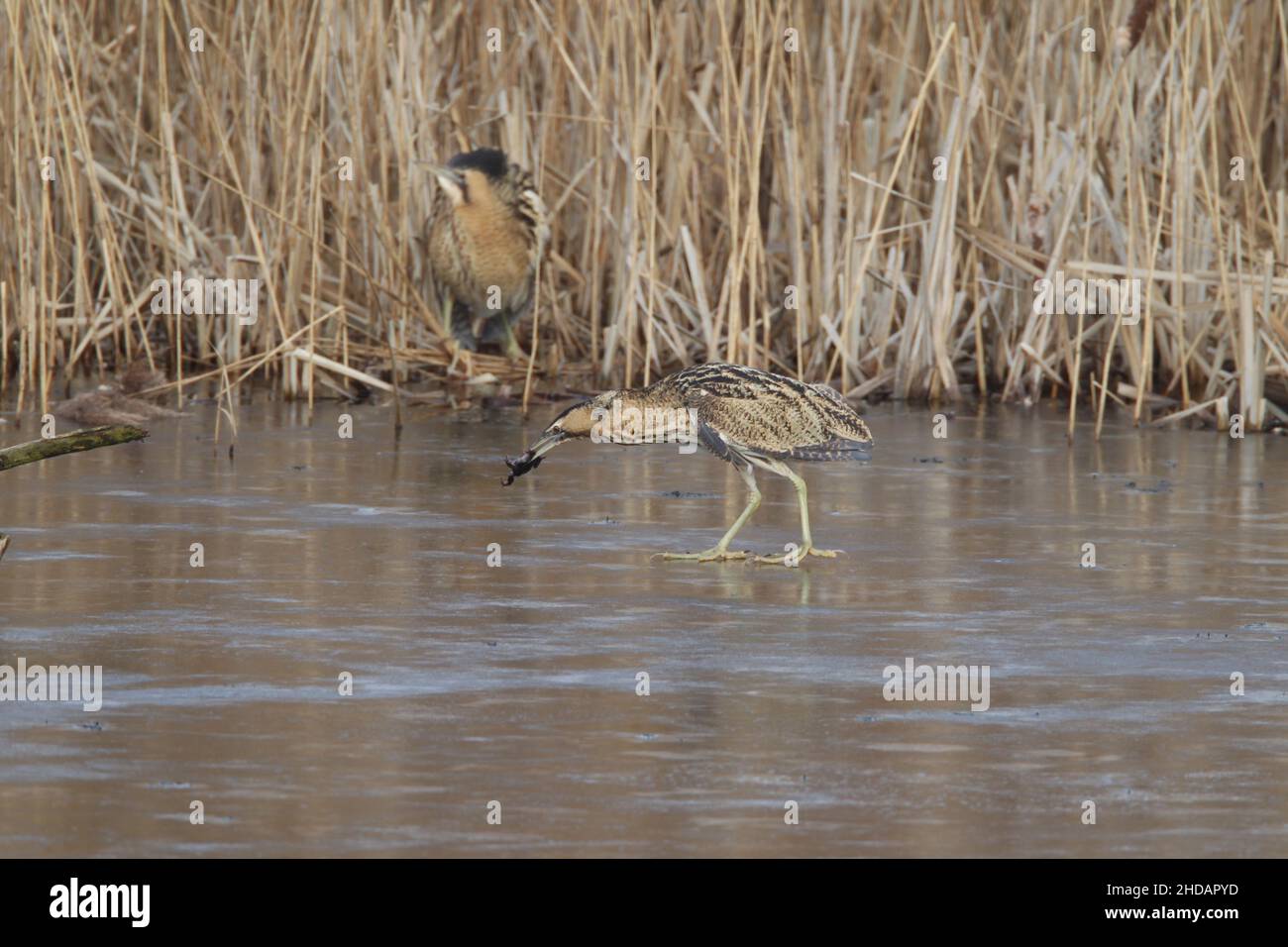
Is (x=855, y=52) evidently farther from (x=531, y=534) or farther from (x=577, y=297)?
(x=531, y=534)

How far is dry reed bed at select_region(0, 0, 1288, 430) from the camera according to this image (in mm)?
13250

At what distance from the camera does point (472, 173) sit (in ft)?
47.6

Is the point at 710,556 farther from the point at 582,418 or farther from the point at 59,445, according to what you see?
the point at 59,445

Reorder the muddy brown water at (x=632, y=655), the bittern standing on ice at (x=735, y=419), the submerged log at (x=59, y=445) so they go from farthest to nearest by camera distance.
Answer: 1. the bittern standing on ice at (x=735, y=419)
2. the submerged log at (x=59, y=445)
3. the muddy brown water at (x=632, y=655)

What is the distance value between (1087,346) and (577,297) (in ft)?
11.5

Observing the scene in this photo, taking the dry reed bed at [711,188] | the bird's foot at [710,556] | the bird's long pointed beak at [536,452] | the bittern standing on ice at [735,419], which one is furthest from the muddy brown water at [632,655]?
the dry reed bed at [711,188]

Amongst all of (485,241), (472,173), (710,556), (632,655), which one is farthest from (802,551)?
(485,241)

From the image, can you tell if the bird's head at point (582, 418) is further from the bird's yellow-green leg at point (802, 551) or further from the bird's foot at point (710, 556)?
the bird's yellow-green leg at point (802, 551)

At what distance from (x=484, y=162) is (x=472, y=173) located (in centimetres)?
10

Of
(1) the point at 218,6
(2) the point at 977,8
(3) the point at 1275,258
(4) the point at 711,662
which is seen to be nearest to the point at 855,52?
(2) the point at 977,8

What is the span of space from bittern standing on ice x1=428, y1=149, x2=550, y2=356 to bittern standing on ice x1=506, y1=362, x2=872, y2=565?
5690 millimetres

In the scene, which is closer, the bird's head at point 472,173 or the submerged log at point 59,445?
the submerged log at point 59,445

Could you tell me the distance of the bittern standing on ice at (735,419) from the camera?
8.91 metres

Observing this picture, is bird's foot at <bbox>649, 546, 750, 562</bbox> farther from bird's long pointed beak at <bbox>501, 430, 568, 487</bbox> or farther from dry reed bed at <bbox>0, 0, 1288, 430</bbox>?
dry reed bed at <bbox>0, 0, 1288, 430</bbox>
